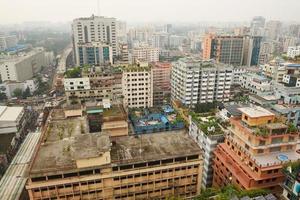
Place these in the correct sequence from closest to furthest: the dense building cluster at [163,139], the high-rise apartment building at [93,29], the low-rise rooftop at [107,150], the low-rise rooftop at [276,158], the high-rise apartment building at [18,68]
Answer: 1. the low-rise rooftop at [107,150]
2. the dense building cluster at [163,139]
3. the low-rise rooftop at [276,158]
4. the high-rise apartment building at [18,68]
5. the high-rise apartment building at [93,29]

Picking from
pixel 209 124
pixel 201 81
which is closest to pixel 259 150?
pixel 209 124

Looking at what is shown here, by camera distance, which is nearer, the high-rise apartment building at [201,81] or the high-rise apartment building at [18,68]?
the high-rise apartment building at [201,81]

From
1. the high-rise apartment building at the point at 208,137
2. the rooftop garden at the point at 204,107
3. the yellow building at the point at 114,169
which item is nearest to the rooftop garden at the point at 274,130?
the yellow building at the point at 114,169

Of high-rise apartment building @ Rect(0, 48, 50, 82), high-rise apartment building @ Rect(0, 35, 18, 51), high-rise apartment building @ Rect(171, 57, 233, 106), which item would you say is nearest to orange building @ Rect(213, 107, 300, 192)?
high-rise apartment building @ Rect(171, 57, 233, 106)

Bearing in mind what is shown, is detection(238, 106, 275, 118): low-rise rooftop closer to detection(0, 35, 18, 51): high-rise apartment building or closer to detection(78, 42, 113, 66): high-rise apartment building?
detection(78, 42, 113, 66): high-rise apartment building

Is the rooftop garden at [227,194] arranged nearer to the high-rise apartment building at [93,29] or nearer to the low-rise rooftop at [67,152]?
the low-rise rooftop at [67,152]

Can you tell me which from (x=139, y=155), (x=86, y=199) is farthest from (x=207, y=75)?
(x=86, y=199)

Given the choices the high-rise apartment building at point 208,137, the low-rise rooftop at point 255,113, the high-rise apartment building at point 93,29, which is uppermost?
the high-rise apartment building at point 93,29

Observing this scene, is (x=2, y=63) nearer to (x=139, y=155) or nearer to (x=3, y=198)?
(x=3, y=198)
